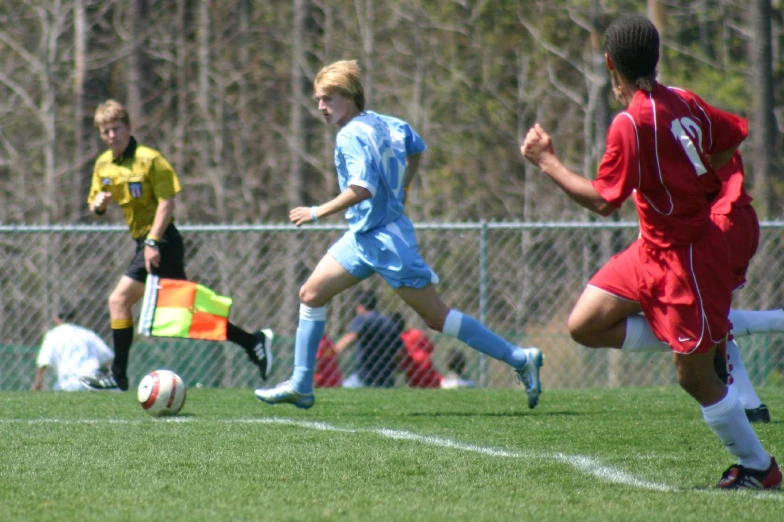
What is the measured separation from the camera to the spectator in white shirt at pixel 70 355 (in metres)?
10.5

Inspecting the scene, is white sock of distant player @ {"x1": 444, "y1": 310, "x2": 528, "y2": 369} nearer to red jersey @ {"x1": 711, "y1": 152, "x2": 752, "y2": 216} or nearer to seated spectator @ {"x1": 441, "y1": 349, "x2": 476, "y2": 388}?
red jersey @ {"x1": 711, "y1": 152, "x2": 752, "y2": 216}

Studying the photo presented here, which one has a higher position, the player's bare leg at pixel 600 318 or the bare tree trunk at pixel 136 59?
the player's bare leg at pixel 600 318

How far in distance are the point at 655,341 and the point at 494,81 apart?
62.7 ft

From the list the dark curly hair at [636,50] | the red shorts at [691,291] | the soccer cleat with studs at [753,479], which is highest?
the dark curly hair at [636,50]

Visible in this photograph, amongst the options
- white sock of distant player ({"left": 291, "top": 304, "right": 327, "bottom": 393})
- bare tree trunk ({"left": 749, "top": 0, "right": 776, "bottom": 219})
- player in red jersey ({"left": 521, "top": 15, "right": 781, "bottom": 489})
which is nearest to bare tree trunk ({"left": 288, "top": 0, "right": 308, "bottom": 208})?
bare tree trunk ({"left": 749, "top": 0, "right": 776, "bottom": 219})

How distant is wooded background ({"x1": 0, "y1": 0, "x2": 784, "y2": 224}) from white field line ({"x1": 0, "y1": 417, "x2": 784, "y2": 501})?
14.6m

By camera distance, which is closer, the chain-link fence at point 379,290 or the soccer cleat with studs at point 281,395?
the soccer cleat with studs at point 281,395

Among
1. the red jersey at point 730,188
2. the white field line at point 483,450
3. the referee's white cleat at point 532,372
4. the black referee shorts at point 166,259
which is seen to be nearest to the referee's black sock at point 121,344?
the black referee shorts at point 166,259

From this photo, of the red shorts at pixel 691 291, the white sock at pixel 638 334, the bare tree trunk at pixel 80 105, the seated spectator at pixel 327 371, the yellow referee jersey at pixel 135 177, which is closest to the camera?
the red shorts at pixel 691 291

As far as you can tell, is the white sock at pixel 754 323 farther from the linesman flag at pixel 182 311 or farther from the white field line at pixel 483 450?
the linesman flag at pixel 182 311

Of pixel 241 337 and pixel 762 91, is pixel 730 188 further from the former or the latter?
pixel 762 91

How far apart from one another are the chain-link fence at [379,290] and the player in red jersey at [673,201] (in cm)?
554

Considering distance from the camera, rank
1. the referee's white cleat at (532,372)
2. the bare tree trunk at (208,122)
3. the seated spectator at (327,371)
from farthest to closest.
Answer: the bare tree trunk at (208,122)
the seated spectator at (327,371)
the referee's white cleat at (532,372)

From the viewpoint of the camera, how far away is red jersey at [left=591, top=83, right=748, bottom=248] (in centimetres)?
388
